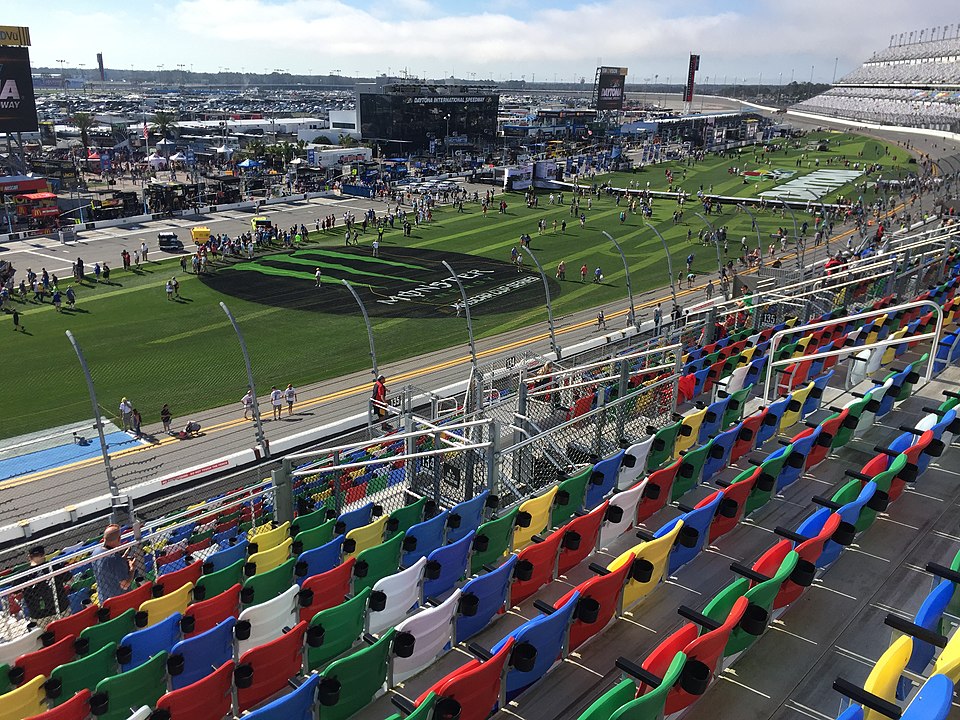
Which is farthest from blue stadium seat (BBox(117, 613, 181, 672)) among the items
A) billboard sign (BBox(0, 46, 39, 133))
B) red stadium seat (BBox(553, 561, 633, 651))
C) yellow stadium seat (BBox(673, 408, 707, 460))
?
billboard sign (BBox(0, 46, 39, 133))

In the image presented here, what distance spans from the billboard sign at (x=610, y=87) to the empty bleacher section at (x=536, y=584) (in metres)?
95.3

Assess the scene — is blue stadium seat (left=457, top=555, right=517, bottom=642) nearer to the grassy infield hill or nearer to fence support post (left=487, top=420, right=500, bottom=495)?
fence support post (left=487, top=420, right=500, bottom=495)

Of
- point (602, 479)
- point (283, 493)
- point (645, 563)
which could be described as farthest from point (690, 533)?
point (283, 493)

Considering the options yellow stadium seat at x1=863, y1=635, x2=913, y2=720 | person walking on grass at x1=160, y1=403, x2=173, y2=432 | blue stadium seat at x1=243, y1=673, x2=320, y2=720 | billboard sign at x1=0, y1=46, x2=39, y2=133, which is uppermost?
billboard sign at x1=0, y1=46, x2=39, y2=133

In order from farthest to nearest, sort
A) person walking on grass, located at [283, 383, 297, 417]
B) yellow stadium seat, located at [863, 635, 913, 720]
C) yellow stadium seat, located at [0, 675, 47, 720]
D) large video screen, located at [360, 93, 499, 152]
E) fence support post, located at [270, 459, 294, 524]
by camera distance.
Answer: large video screen, located at [360, 93, 499, 152], person walking on grass, located at [283, 383, 297, 417], fence support post, located at [270, 459, 294, 524], yellow stadium seat, located at [0, 675, 47, 720], yellow stadium seat, located at [863, 635, 913, 720]

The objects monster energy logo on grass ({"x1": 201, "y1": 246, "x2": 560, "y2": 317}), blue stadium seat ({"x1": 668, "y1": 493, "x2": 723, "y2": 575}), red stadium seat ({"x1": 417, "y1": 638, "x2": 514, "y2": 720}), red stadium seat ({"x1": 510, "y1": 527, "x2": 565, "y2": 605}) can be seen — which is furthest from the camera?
monster energy logo on grass ({"x1": 201, "y1": 246, "x2": 560, "y2": 317})

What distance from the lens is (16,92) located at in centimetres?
4794

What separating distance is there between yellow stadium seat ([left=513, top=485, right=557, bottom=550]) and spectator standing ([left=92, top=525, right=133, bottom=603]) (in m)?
4.43

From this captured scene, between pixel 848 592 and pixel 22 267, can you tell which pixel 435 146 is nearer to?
pixel 22 267

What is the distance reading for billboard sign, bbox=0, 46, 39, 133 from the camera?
154 ft

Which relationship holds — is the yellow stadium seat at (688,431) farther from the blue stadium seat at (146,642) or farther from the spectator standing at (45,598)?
the spectator standing at (45,598)

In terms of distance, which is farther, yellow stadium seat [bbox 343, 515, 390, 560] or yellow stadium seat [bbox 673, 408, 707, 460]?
yellow stadium seat [bbox 673, 408, 707, 460]

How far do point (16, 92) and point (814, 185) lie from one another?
213ft

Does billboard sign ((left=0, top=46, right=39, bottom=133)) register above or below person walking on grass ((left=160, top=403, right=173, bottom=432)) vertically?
above
